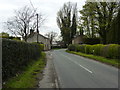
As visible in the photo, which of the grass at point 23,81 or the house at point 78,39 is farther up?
the house at point 78,39

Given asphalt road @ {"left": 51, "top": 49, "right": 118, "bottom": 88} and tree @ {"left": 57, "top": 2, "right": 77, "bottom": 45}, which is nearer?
asphalt road @ {"left": 51, "top": 49, "right": 118, "bottom": 88}

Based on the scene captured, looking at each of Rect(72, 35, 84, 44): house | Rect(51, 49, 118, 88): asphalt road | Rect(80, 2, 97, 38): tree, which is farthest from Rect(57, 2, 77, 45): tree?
Rect(51, 49, 118, 88): asphalt road

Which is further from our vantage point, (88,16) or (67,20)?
(67,20)

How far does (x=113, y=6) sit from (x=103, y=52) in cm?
1378

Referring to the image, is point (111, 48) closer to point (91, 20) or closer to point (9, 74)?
point (9, 74)

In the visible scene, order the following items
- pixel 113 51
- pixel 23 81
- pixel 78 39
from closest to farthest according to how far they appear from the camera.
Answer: pixel 23 81 → pixel 113 51 → pixel 78 39

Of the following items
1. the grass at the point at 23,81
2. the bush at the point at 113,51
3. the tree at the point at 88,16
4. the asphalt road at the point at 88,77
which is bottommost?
the asphalt road at the point at 88,77

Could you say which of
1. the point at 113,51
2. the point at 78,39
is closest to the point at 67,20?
the point at 78,39

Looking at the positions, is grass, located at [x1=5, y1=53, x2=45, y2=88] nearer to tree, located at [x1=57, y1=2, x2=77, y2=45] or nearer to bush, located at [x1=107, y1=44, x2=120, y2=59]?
bush, located at [x1=107, y1=44, x2=120, y2=59]

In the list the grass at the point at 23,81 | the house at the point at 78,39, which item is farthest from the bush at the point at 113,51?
the house at the point at 78,39

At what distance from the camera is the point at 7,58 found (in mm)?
7973

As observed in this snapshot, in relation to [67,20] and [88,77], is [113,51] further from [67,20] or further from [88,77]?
[67,20]

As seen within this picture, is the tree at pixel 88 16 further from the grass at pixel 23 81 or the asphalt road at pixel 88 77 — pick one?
the grass at pixel 23 81

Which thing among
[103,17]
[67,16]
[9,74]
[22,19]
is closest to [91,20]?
[103,17]
